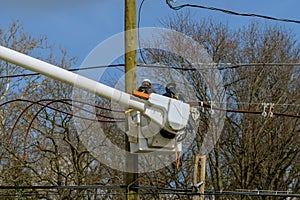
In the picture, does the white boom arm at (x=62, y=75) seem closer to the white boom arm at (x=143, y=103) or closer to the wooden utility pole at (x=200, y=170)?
the white boom arm at (x=143, y=103)

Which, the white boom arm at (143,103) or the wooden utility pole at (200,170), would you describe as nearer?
the white boom arm at (143,103)

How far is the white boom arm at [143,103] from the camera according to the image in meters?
4.98

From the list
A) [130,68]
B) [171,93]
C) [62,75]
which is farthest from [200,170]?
[62,75]

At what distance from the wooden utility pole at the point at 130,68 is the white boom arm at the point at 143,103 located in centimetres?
137

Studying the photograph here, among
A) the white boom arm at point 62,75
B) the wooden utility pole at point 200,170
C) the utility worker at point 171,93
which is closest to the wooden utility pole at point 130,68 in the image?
the utility worker at point 171,93

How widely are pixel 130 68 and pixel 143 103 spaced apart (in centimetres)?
164

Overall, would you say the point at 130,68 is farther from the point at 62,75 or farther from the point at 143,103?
the point at 62,75

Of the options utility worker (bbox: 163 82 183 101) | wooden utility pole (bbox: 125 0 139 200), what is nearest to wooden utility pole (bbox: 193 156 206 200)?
wooden utility pole (bbox: 125 0 139 200)

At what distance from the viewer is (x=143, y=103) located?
5316 millimetres

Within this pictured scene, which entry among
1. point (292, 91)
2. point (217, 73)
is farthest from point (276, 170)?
point (217, 73)

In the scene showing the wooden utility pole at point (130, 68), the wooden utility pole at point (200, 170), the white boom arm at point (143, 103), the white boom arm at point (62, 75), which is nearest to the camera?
the white boom arm at point (62, 75)

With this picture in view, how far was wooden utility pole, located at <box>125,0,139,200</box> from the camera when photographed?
6.75 metres

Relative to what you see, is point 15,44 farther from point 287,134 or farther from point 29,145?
point 287,134

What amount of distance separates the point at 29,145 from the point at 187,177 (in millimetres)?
5068
